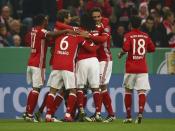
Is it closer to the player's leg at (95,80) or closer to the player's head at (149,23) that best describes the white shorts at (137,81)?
the player's leg at (95,80)

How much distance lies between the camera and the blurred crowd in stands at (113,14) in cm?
2534

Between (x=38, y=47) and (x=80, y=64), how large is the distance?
1019mm

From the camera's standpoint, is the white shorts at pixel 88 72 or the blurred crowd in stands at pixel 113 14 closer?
the white shorts at pixel 88 72

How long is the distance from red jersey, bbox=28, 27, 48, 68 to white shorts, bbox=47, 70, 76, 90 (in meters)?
0.76

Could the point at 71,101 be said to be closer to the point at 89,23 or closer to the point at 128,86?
the point at 128,86

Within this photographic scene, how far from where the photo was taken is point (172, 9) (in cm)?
2853

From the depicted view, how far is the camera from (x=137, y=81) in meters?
19.3

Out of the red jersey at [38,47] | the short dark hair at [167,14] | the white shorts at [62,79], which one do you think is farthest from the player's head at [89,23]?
the short dark hair at [167,14]

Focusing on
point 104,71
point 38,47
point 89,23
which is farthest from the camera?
point 104,71

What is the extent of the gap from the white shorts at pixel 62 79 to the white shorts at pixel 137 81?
1.23 metres

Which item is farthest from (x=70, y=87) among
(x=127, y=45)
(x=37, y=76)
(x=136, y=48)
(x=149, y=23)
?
(x=149, y=23)

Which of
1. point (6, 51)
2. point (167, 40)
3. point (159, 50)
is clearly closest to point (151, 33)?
point (167, 40)

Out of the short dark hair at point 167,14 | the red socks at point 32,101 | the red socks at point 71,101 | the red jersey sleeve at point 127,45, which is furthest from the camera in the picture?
the short dark hair at point 167,14

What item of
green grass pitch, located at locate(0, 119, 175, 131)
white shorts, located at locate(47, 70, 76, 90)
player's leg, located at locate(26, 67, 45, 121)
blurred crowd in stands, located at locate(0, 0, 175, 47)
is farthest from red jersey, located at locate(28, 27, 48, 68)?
blurred crowd in stands, located at locate(0, 0, 175, 47)
